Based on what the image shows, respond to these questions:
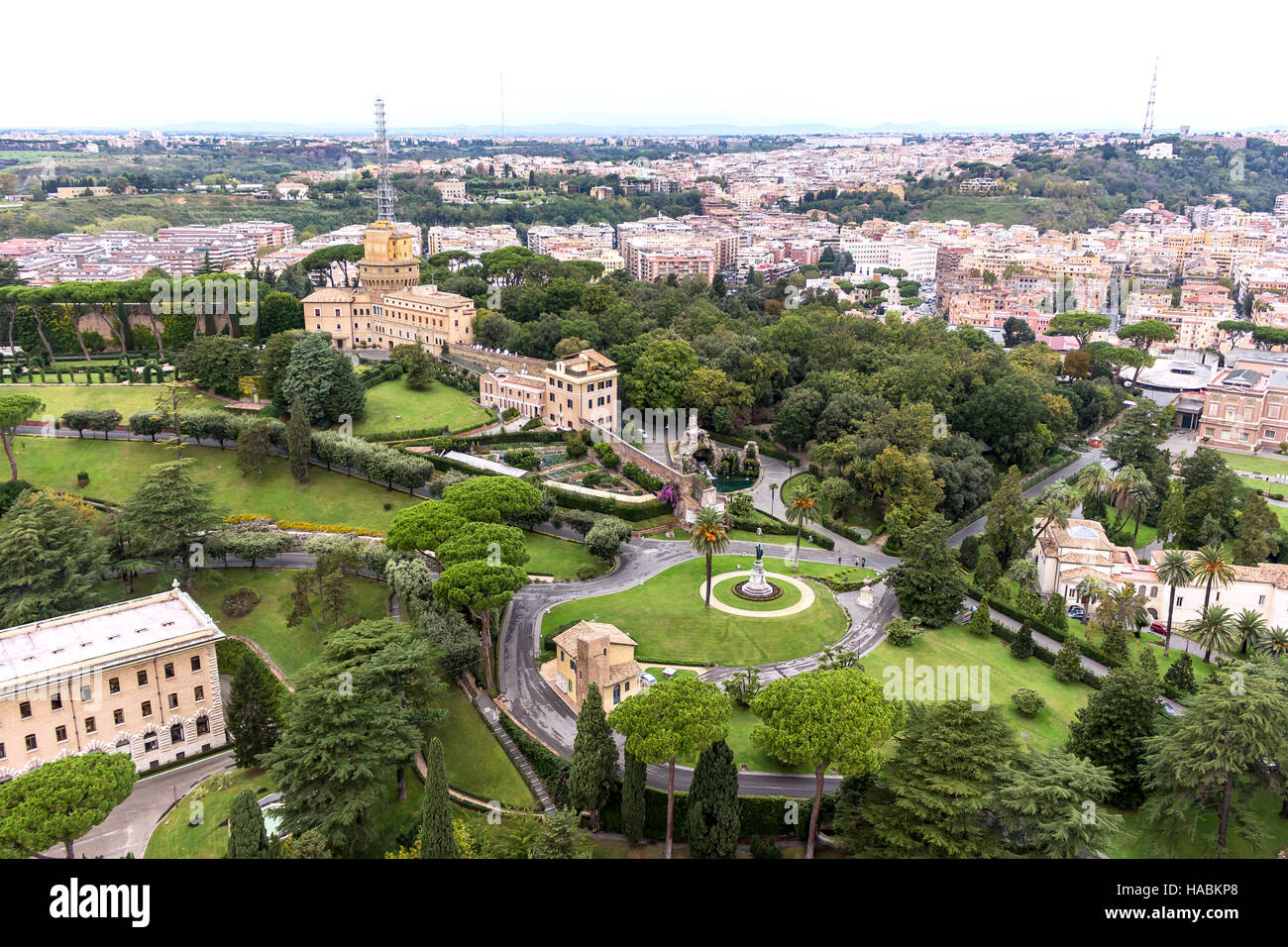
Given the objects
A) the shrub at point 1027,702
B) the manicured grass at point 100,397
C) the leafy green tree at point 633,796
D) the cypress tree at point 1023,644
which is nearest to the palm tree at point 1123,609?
the cypress tree at point 1023,644

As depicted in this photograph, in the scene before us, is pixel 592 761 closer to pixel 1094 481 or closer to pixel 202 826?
pixel 202 826

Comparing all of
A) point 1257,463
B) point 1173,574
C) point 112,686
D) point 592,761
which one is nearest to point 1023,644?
point 1173,574

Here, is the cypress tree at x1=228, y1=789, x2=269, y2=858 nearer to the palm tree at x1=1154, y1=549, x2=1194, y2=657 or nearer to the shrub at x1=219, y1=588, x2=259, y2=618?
the shrub at x1=219, y1=588, x2=259, y2=618

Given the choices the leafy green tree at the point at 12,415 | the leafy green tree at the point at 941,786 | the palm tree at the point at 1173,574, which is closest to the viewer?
the leafy green tree at the point at 941,786

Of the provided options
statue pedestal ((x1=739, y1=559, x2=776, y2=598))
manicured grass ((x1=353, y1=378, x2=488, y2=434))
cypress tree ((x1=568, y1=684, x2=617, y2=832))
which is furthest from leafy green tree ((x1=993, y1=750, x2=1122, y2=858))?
manicured grass ((x1=353, y1=378, x2=488, y2=434))

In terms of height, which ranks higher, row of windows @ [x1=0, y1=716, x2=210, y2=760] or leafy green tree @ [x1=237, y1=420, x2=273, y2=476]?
leafy green tree @ [x1=237, y1=420, x2=273, y2=476]

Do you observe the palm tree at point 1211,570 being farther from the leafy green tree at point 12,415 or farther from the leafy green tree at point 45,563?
the leafy green tree at point 12,415
